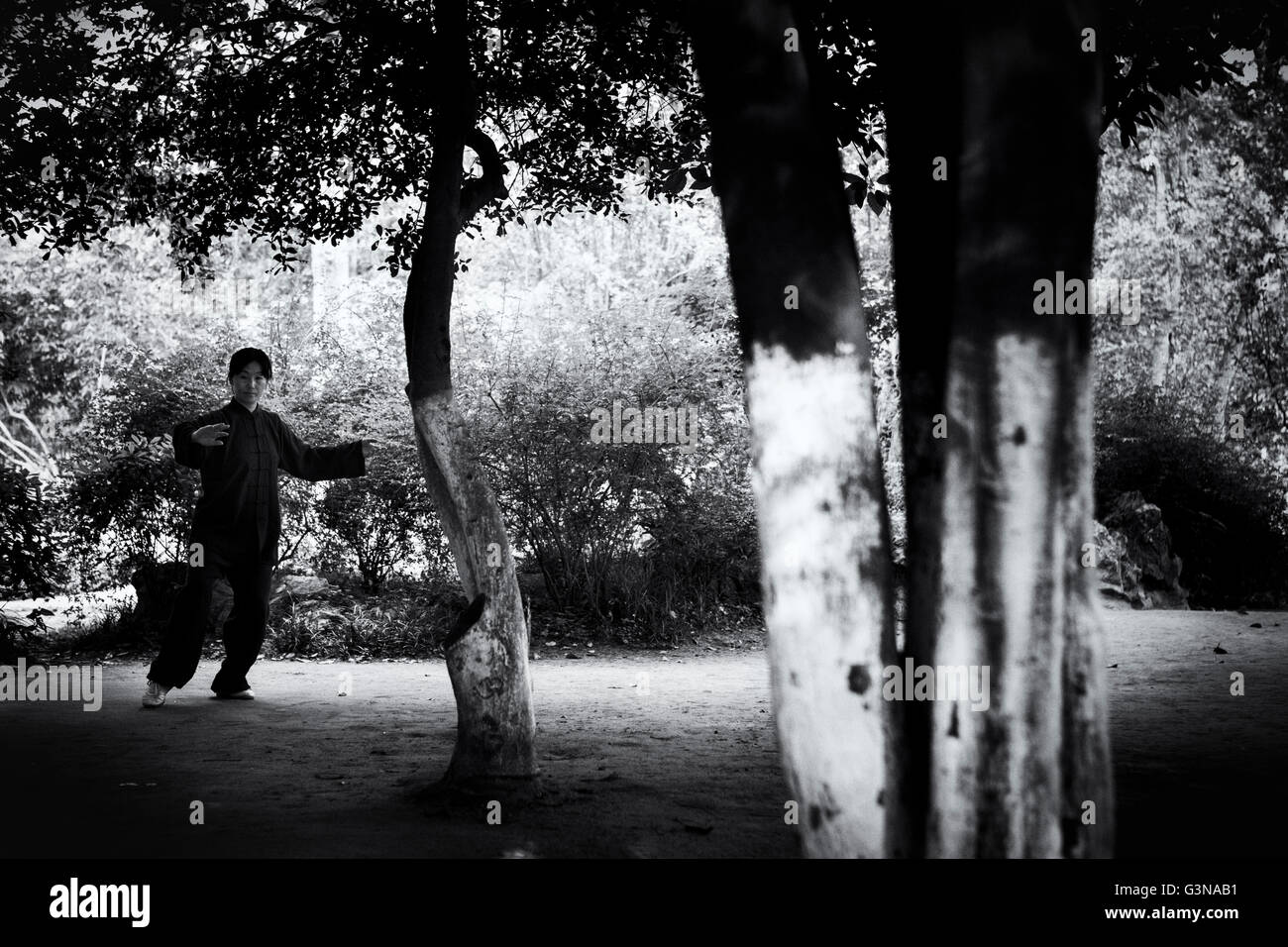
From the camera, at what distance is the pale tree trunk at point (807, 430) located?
2773 millimetres

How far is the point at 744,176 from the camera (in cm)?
294

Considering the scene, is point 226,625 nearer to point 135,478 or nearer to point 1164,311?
point 135,478

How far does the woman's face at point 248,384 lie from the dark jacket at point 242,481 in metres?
0.06

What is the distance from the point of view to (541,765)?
579 centimetres

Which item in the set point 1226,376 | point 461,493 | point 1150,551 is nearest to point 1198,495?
point 1150,551

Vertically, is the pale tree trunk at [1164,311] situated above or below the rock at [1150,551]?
above

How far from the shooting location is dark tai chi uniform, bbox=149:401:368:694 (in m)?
7.27

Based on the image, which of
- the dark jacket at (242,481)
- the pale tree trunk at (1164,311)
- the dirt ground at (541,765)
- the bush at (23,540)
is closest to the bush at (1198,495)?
the pale tree trunk at (1164,311)

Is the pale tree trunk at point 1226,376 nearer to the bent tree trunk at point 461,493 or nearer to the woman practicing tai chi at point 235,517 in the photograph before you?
the woman practicing tai chi at point 235,517

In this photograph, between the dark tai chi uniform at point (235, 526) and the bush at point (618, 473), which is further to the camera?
the bush at point (618, 473)

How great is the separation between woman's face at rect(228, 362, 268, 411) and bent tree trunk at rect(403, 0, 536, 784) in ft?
8.49

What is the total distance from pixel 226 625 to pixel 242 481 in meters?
1.08

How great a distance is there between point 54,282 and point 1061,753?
22.3 m
